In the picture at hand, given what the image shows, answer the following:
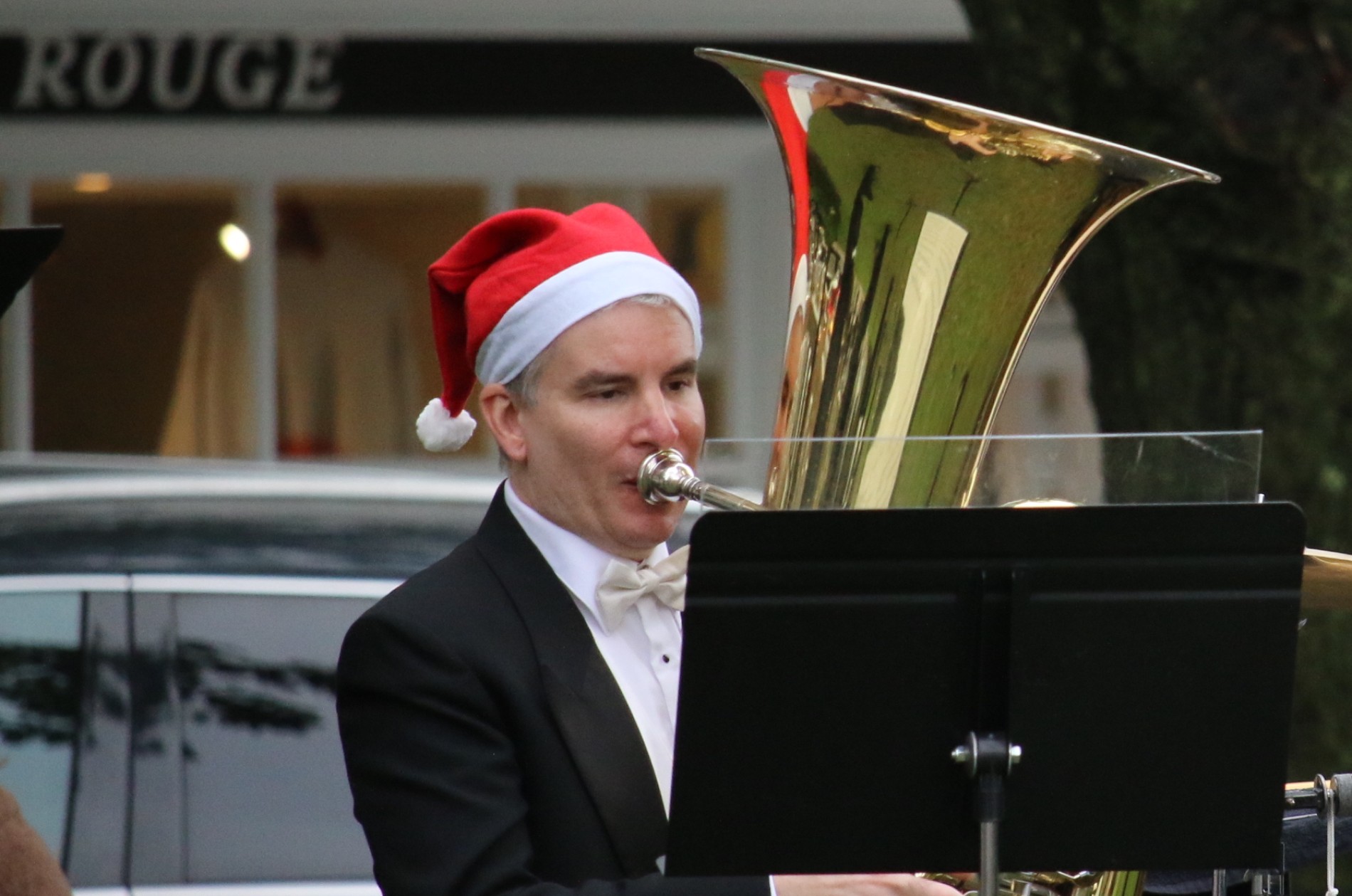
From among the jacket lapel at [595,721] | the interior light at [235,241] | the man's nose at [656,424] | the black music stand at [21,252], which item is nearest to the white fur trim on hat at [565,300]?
the man's nose at [656,424]

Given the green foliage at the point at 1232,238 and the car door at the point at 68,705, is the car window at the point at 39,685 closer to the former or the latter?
the car door at the point at 68,705

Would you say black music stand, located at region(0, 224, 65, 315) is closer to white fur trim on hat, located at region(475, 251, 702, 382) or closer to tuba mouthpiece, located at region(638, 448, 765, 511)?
white fur trim on hat, located at region(475, 251, 702, 382)

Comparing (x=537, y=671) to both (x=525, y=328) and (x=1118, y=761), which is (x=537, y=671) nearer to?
(x=525, y=328)

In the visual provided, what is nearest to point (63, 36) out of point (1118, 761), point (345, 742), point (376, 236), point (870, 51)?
point (376, 236)

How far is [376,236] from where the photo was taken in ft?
25.8

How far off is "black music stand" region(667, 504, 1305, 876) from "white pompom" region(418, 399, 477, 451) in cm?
78

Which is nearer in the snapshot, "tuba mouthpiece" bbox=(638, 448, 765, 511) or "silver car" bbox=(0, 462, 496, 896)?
"tuba mouthpiece" bbox=(638, 448, 765, 511)

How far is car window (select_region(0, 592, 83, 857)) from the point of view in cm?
318

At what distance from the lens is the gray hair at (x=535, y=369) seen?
2.29 meters

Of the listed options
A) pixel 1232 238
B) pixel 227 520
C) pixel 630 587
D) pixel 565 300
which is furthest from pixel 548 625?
pixel 1232 238

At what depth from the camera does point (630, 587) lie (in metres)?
2.28

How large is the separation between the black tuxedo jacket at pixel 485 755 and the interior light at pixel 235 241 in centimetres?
581

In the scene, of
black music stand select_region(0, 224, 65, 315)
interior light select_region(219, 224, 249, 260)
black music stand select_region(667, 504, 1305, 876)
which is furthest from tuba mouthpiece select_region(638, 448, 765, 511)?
interior light select_region(219, 224, 249, 260)

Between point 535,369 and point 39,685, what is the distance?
4.50 ft
